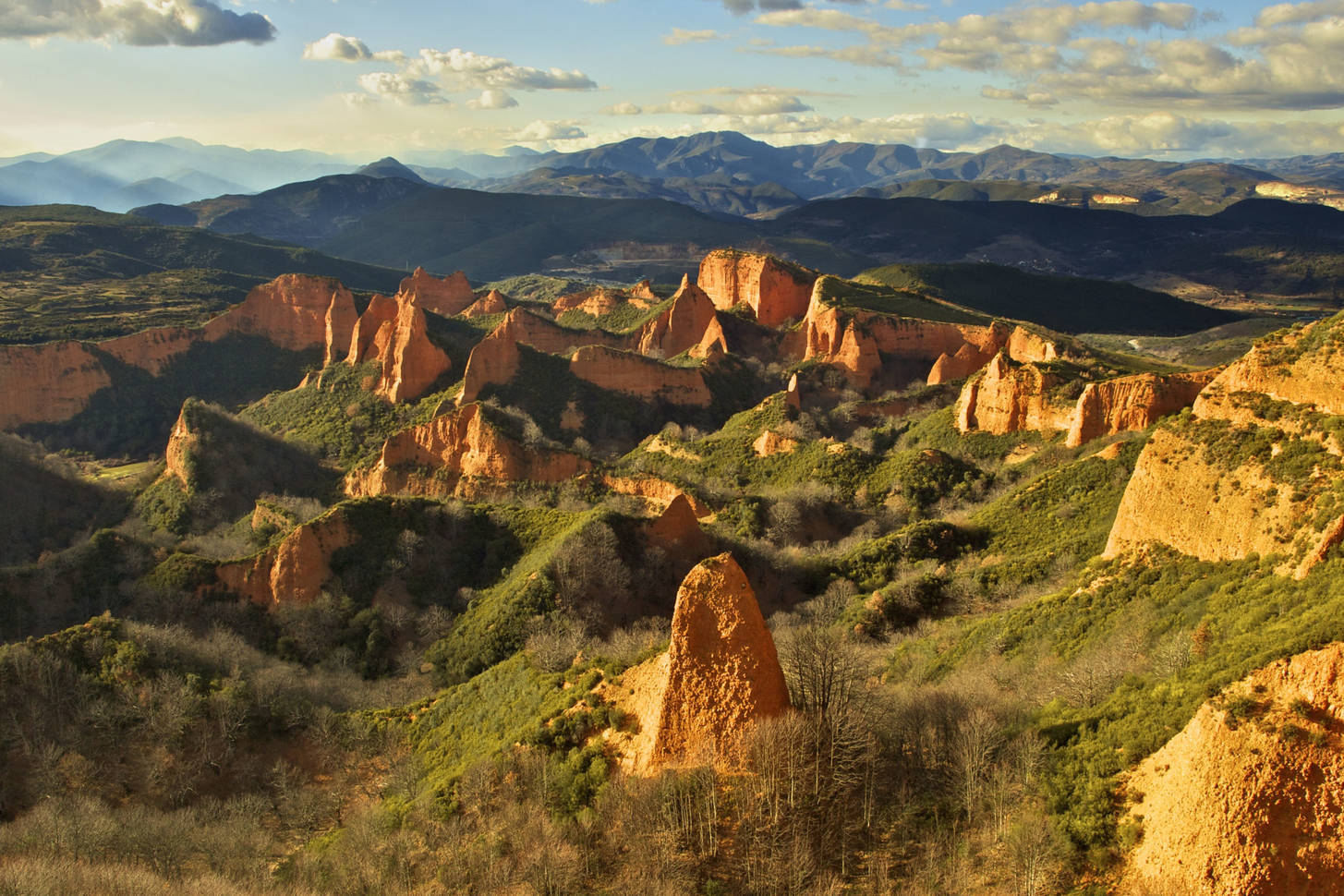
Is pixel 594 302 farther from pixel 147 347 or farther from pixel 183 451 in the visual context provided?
pixel 183 451

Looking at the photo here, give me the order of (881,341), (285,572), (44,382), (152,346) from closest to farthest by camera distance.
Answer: (285,572), (44,382), (881,341), (152,346)

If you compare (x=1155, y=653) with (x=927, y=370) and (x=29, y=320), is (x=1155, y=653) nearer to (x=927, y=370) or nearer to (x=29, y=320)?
(x=927, y=370)

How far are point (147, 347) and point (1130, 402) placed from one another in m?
70.2

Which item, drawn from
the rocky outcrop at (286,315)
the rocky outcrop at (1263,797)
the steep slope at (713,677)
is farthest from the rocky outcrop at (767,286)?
the rocky outcrop at (1263,797)

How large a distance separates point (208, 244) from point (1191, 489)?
149 metres

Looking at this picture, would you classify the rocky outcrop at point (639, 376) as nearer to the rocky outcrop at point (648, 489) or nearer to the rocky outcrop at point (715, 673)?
the rocky outcrop at point (648, 489)

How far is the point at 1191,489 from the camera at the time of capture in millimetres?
25125

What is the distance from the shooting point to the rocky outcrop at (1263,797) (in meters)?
13.6

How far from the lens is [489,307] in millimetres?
87312

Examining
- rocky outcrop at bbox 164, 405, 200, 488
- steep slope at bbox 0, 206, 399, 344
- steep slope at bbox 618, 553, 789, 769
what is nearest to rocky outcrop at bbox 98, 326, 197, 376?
steep slope at bbox 0, 206, 399, 344

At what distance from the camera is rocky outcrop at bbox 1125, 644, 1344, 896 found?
13602 mm

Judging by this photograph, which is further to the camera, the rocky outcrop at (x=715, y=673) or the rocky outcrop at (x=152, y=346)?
the rocky outcrop at (x=152, y=346)

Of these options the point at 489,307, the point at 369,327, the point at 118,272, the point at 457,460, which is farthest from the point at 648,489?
the point at 118,272

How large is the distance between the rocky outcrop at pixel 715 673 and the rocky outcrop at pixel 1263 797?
23.7 ft
